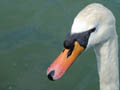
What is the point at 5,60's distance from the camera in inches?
240

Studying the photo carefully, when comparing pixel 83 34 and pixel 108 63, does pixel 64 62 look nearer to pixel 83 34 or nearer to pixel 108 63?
pixel 83 34

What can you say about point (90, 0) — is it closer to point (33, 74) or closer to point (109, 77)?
point (33, 74)

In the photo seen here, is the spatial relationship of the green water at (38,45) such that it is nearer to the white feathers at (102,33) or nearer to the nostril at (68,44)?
the white feathers at (102,33)

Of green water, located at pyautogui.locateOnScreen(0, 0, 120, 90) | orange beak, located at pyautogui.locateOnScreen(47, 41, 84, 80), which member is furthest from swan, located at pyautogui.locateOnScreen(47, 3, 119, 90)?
green water, located at pyautogui.locateOnScreen(0, 0, 120, 90)

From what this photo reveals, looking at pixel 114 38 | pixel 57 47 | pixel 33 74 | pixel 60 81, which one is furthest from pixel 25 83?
pixel 114 38

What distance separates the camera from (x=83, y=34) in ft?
9.57

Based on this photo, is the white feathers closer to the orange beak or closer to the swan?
the swan

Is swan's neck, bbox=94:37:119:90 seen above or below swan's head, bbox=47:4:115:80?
Answer: below

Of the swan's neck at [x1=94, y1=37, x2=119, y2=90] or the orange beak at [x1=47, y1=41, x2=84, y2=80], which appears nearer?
the orange beak at [x1=47, y1=41, x2=84, y2=80]

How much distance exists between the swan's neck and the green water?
1.95 m

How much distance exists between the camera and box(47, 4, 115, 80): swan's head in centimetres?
292

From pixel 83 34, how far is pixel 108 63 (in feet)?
2.13

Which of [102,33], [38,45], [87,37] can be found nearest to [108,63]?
[102,33]

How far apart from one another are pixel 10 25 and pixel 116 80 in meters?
3.86
